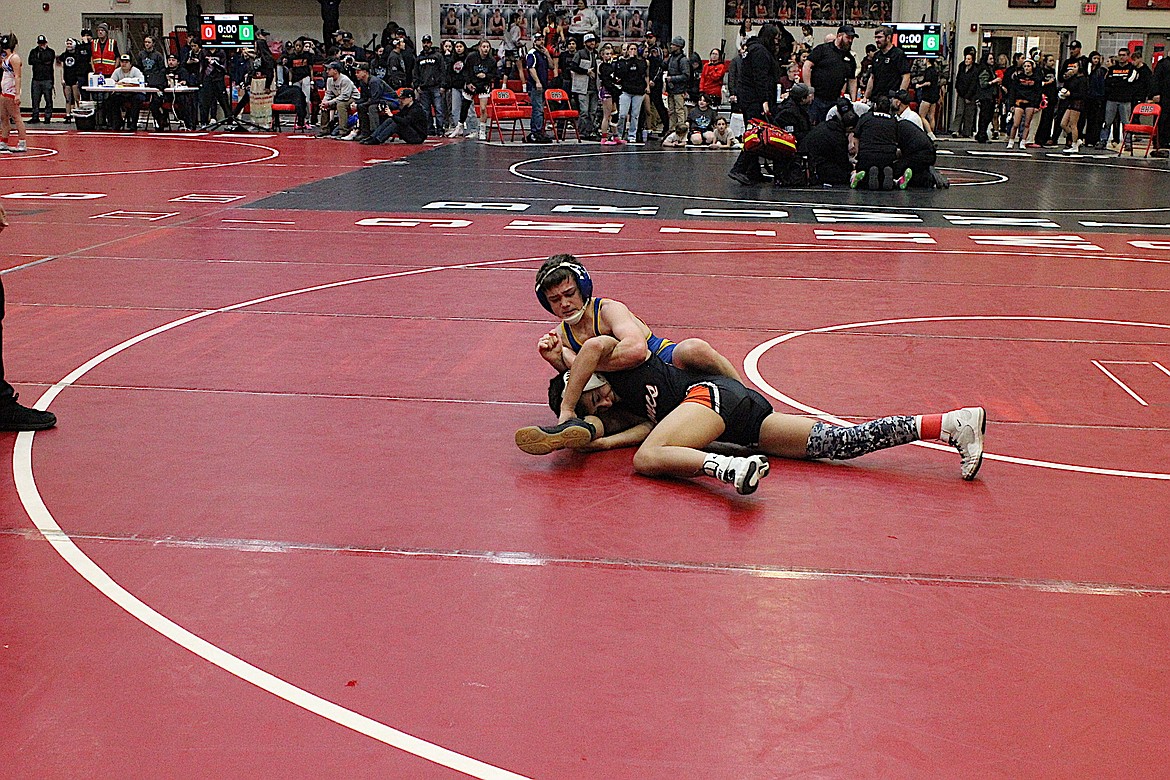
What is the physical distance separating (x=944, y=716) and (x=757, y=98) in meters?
14.7

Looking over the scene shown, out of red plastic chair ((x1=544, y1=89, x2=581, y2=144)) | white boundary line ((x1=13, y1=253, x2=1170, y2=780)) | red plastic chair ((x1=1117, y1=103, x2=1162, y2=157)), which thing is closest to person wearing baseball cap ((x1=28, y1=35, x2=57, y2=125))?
red plastic chair ((x1=544, y1=89, x2=581, y2=144))

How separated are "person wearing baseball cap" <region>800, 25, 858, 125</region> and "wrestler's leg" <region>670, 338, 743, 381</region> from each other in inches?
490

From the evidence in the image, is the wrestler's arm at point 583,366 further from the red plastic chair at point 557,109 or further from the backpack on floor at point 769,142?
the red plastic chair at point 557,109

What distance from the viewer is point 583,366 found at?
4629 mm

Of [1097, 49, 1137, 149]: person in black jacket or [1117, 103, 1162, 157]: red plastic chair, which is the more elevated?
[1097, 49, 1137, 149]: person in black jacket

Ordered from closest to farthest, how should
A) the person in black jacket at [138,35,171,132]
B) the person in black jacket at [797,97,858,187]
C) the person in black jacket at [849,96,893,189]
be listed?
the person in black jacket at [849,96,893,189] → the person in black jacket at [797,97,858,187] → the person in black jacket at [138,35,171,132]

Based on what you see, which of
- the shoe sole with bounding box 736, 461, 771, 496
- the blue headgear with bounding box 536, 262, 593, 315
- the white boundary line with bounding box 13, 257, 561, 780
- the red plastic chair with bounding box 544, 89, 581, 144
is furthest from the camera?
the red plastic chair with bounding box 544, 89, 581, 144

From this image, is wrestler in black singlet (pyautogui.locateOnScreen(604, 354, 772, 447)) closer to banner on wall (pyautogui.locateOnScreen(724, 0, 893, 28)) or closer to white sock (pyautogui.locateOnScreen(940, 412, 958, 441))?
white sock (pyautogui.locateOnScreen(940, 412, 958, 441))

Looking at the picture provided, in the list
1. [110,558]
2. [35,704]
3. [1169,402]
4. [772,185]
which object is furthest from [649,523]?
[772,185]

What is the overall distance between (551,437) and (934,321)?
3.69 m

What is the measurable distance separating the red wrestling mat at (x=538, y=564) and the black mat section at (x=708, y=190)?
18.6 feet

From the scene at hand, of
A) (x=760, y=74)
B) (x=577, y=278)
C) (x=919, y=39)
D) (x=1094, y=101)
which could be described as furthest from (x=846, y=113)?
(x=919, y=39)

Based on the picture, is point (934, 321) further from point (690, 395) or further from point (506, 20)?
point (506, 20)

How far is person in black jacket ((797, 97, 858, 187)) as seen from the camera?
15.3m
